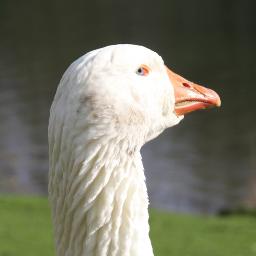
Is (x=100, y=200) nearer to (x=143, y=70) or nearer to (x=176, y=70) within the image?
(x=143, y=70)

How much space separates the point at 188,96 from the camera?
2.66m

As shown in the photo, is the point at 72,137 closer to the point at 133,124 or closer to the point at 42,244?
the point at 133,124

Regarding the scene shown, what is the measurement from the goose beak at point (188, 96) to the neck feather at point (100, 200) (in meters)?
0.41

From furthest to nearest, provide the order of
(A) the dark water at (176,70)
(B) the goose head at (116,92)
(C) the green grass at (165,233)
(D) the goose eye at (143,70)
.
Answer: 1. (A) the dark water at (176,70)
2. (C) the green grass at (165,233)
3. (D) the goose eye at (143,70)
4. (B) the goose head at (116,92)

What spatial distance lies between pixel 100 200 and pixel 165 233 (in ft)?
17.3

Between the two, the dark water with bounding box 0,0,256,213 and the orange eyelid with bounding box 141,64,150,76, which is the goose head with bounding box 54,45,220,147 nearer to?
the orange eyelid with bounding box 141,64,150,76

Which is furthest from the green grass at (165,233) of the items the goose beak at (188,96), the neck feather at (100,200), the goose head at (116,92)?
the goose head at (116,92)

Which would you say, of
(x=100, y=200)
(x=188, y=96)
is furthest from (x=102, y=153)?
(x=188, y=96)

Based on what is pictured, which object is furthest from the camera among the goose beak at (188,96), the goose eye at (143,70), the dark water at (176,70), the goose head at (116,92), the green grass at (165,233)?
the dark water at (176,70)

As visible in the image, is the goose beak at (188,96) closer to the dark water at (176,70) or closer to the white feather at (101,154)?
the white feather at (101,154)

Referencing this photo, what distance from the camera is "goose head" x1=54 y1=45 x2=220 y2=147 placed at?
7.20 ft

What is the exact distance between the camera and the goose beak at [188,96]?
2629 millimetres

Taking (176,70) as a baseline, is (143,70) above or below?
above

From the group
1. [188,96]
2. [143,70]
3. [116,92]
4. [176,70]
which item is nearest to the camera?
[116,92]
